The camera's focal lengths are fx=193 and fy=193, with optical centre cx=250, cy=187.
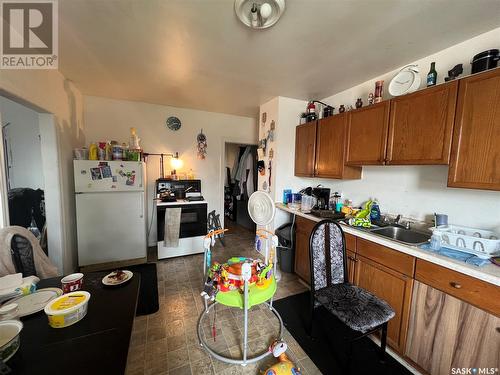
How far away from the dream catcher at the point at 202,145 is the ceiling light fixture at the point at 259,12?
2416 mm

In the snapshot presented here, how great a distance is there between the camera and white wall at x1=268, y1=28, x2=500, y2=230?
146 centimetres

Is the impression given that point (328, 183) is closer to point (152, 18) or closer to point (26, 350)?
point (152, 18)

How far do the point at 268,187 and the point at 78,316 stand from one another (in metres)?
2.48

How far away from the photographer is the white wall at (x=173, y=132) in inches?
119

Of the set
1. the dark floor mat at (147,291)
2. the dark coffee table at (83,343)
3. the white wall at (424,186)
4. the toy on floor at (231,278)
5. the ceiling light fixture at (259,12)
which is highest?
the ceiling light fixture at (259,12)

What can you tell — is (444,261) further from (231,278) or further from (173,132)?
(173,132)

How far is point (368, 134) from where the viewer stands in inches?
77.7

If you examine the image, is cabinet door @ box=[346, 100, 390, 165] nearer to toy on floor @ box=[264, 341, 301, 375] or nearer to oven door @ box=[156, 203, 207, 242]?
toy on floor @ box=[264, 341, 301, 375]

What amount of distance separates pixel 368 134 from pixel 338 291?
1522mm

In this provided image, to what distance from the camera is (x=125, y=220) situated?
2666mm

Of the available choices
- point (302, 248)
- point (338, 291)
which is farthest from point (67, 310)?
point (302, 248)

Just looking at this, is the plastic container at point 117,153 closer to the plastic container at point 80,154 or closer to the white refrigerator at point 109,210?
the white refrigerator at point 109,210

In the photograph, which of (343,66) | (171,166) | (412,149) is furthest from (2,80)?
(412,149)

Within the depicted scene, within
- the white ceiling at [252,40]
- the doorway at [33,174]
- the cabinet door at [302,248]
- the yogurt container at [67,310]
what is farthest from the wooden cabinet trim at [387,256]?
the doorway at [33,174]
